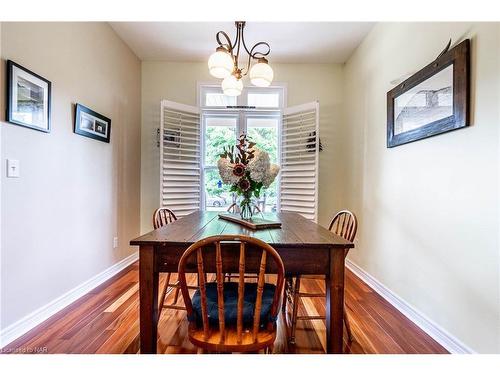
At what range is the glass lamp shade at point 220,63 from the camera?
2.00 metres

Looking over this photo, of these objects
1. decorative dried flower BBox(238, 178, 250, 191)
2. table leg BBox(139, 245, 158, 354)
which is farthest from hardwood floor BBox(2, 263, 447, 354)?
decorative dried flower BBox(238, 178, 250, 191)

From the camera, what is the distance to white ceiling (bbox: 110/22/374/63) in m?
3.01

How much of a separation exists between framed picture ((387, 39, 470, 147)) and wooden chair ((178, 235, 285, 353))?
1.52 meters

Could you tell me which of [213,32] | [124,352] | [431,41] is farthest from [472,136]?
[213,32]

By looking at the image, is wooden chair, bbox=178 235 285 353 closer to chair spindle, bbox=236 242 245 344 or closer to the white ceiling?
chair spindle, bbox=236 242 245 344

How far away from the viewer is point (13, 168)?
71.6 inches

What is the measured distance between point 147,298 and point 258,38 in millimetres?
3011

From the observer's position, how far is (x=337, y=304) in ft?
4.43

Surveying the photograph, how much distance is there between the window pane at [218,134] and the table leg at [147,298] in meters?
2.69

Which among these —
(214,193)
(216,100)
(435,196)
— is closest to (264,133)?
(216,100)

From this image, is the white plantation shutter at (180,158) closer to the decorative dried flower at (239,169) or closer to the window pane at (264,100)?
the window pane at (264,100)

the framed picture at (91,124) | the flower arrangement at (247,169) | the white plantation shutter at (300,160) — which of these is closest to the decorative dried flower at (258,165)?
the flower arrangement at (247,169)
